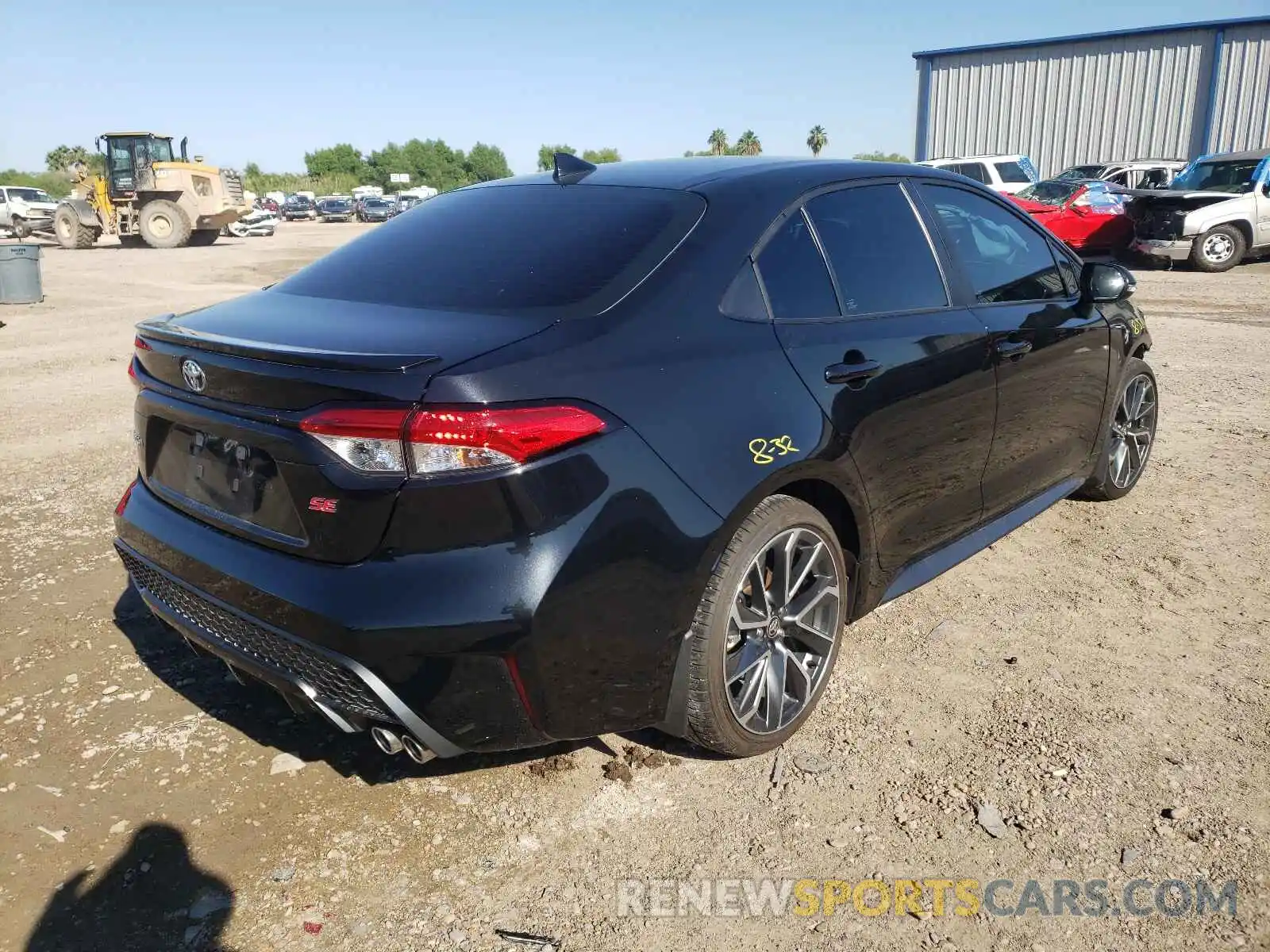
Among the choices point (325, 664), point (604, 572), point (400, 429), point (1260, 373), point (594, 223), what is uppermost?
point (594, 223)

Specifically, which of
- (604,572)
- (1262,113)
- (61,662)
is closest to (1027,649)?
(604,572)

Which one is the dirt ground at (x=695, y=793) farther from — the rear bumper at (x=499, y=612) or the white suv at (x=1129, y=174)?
the white suv at (x=1129, y=174)

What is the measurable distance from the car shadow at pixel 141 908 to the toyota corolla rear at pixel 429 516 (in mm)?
523

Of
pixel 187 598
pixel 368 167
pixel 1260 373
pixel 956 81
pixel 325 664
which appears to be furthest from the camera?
pixel 368 167

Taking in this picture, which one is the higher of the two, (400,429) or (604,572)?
(400,429)

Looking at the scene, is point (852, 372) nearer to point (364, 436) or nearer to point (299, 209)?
point (364, 436)

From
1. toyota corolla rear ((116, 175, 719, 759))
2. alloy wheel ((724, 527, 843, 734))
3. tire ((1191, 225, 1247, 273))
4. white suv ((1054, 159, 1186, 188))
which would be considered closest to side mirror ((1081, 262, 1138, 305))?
alloy wheel ((724, 527, 843, 734))

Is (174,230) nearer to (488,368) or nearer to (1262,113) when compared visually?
(488,368)

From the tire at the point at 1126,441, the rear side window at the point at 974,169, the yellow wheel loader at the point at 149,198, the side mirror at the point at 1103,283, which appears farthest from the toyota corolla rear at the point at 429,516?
the yellow wheel loader at the point at 149,198

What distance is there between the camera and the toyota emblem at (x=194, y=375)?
2.54m

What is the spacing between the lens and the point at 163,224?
91.8ft

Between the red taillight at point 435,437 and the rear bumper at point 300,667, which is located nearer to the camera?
the red taillight at point 435,437

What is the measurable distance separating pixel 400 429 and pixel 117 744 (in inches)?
66.2

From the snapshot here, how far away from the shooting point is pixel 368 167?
119 meters
